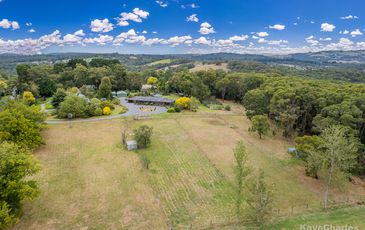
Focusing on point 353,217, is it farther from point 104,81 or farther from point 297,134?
point 104,81

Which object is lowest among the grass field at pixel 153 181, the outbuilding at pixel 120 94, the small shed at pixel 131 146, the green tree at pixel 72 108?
the grass field at pixel 153 181

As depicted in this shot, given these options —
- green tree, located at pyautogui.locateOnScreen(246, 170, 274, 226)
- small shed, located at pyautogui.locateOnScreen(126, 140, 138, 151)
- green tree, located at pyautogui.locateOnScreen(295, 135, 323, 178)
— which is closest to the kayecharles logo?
green tree, located at pyautogui.locateOnScreen(246, 170, 274, 226)

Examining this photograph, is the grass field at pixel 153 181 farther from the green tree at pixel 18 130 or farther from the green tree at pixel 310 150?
the green tree at pixel 18 130

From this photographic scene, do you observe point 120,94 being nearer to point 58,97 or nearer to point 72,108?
point 58,97

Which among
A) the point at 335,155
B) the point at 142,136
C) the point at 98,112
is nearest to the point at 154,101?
the point at 98,112

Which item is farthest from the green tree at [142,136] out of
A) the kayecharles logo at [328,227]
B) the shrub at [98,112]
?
the kayecharles logo at [328,227]

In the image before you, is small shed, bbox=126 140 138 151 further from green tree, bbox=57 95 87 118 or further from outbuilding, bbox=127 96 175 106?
outbuilding, bbox=127 96 175 106

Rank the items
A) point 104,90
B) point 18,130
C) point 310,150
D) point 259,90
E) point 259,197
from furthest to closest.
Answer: point 104,90 < point 259,90 < point 18,130 < point 310,150 < point 259,197

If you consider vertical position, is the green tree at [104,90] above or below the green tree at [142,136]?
above
